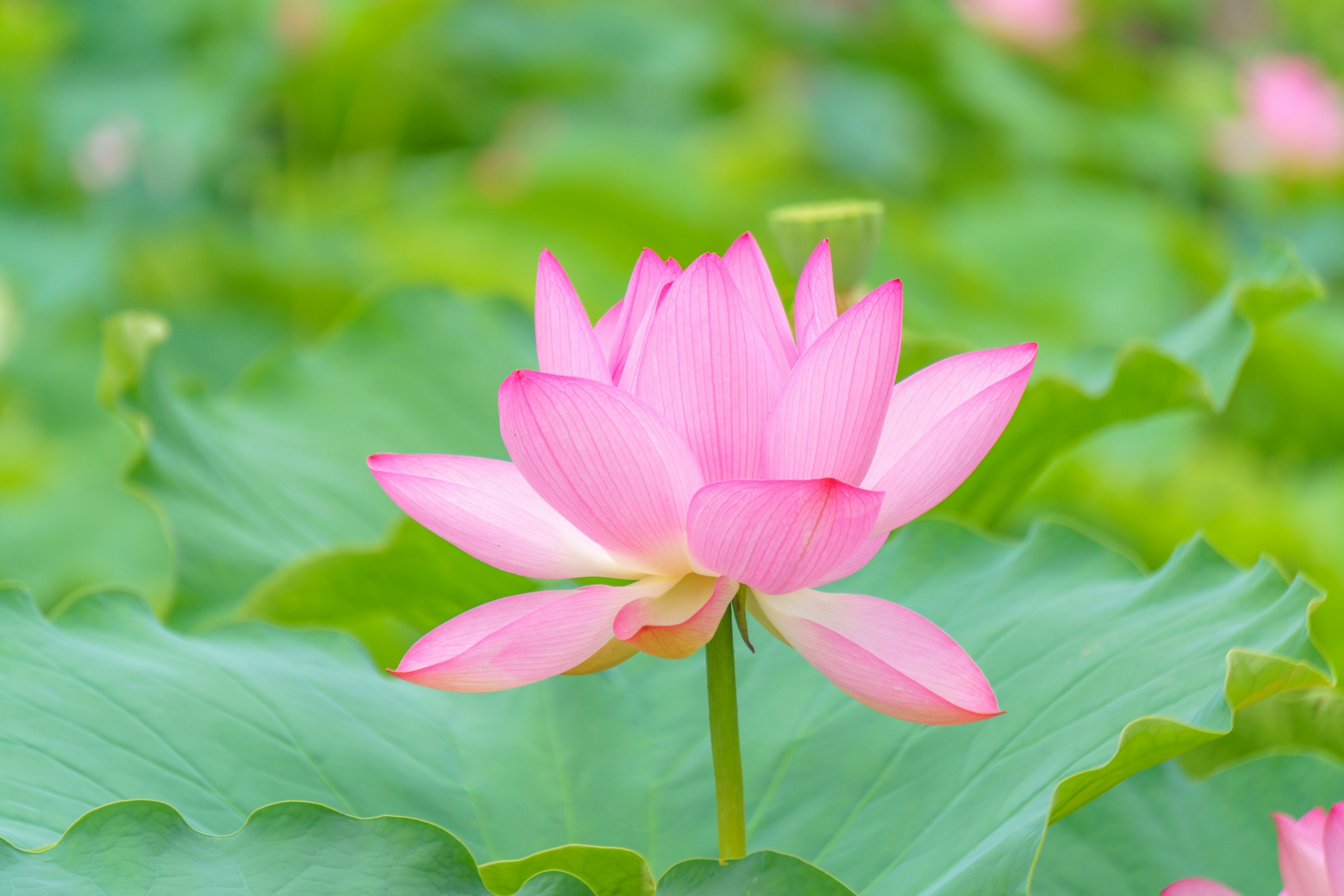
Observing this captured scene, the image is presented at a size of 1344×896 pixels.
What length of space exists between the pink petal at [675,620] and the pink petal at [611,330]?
0.31ft

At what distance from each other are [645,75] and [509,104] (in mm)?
392

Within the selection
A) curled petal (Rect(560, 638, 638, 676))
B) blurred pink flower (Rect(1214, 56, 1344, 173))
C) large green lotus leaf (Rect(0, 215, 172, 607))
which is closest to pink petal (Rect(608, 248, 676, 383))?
curled petal (Rect(560, 638, 638, 676))

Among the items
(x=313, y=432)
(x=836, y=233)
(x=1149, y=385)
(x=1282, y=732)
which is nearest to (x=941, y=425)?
(x=836, y=233)

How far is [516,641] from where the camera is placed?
0.42 meters

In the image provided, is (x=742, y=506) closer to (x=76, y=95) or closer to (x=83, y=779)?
(x=83, y=779)

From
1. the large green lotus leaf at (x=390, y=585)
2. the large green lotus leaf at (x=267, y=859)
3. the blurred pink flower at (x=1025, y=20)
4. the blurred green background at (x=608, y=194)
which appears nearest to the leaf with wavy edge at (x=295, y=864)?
the large green lotus leaf at (x=267, y=859)

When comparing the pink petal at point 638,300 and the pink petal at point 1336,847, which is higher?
the pink petal at point 638,300

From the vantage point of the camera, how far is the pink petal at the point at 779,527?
395 mm

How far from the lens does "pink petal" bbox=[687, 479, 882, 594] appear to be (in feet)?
1.29

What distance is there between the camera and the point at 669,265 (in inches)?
19.2

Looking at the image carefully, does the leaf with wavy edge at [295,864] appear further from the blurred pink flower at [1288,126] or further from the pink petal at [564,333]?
the blurred pink flower at [1288,126]

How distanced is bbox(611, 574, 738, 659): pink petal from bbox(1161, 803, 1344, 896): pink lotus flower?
0.72ft

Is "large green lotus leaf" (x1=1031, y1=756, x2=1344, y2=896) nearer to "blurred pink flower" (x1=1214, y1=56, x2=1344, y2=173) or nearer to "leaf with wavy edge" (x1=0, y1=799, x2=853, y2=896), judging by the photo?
"leaf with wavy edge" (x1=0, y1=799, x2=853, y2=896)

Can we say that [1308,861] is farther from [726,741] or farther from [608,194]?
[608,194]
